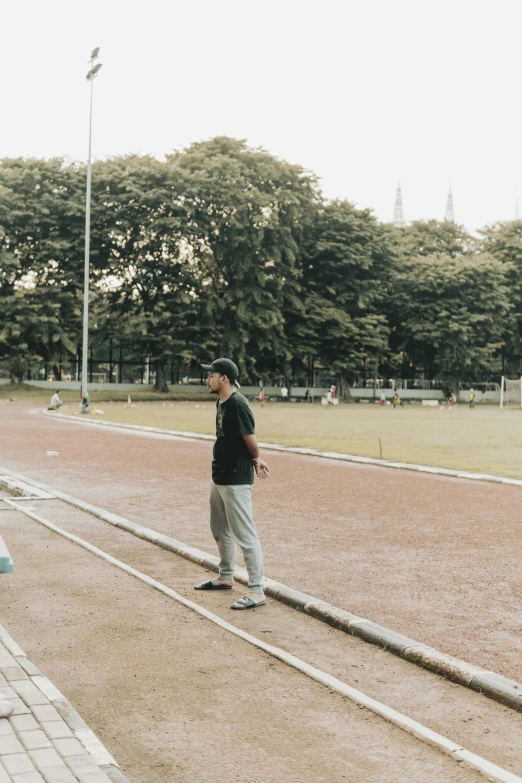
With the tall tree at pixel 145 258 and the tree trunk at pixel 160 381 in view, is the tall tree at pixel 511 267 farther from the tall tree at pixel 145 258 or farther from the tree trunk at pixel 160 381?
the tall tree at pixel 145 258

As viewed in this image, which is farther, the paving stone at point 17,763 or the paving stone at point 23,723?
the paving stone at point 23,723

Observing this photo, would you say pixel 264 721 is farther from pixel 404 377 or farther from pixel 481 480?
pixel 404 377

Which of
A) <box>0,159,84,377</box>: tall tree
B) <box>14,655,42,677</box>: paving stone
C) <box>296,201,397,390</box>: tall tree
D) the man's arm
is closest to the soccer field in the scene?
the man's arm

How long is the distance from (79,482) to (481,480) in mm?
6982

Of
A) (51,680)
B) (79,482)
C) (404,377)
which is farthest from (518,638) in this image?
(404,377)

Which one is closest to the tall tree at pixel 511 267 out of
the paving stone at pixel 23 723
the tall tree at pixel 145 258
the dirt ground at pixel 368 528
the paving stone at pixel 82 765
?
the tall tree at pixel 145 258

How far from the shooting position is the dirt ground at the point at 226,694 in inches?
165

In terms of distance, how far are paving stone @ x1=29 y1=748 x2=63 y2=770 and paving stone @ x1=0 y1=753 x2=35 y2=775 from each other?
1.1 inches

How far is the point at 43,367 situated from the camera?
6338 cm

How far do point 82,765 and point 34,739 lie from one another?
15.1 inches

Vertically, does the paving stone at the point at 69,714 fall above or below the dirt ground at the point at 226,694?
above

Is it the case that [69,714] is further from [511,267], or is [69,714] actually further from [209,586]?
[511,267]

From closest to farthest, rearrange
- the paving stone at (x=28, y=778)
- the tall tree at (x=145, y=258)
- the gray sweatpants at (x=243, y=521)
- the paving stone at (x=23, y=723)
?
the paving stone at (x=28, y=778) → the paving stone at (x=23, y=723) → the gray sweatpants at (x=243, y=521) → the tall tree at (x=145, y=258)

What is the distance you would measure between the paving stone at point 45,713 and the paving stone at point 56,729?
0.05 meters
